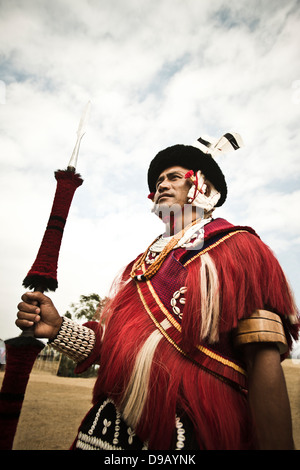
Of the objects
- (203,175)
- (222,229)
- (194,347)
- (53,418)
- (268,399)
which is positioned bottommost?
(53,418)

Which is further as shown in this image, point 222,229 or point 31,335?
point 222,229

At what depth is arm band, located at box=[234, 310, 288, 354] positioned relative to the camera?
1.21 m

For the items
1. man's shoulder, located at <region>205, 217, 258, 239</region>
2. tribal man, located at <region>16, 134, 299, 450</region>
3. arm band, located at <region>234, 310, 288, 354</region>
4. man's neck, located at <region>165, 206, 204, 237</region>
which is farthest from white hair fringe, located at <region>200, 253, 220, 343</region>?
man's neck, located at <region>165, 206, 204, 237</region>

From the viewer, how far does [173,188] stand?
217 cm

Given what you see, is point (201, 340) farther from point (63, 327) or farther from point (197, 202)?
point (197, 202)

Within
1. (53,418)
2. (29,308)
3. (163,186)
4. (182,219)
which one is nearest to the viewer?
(29,308)

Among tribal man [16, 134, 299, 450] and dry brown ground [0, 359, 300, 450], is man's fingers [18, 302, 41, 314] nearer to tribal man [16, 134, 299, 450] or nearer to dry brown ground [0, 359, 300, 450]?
tribal man [16, 134, 299, 450]

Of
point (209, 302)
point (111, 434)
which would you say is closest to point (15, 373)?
point (111, 434)

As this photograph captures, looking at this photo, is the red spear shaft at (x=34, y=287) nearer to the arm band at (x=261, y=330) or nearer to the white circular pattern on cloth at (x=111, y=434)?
the white circular pattern on cloth at (x=111, y=434)

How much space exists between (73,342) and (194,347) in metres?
0.84

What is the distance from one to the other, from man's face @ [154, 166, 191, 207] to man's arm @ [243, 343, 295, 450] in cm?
123

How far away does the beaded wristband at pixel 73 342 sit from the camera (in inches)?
65.5

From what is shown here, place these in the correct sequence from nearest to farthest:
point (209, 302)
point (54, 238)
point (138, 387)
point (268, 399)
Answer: point (268, 399), point (138, 387), point (209, 302), point (54, 238)

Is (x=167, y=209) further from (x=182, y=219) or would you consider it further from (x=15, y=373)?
(x=15, y=373)
